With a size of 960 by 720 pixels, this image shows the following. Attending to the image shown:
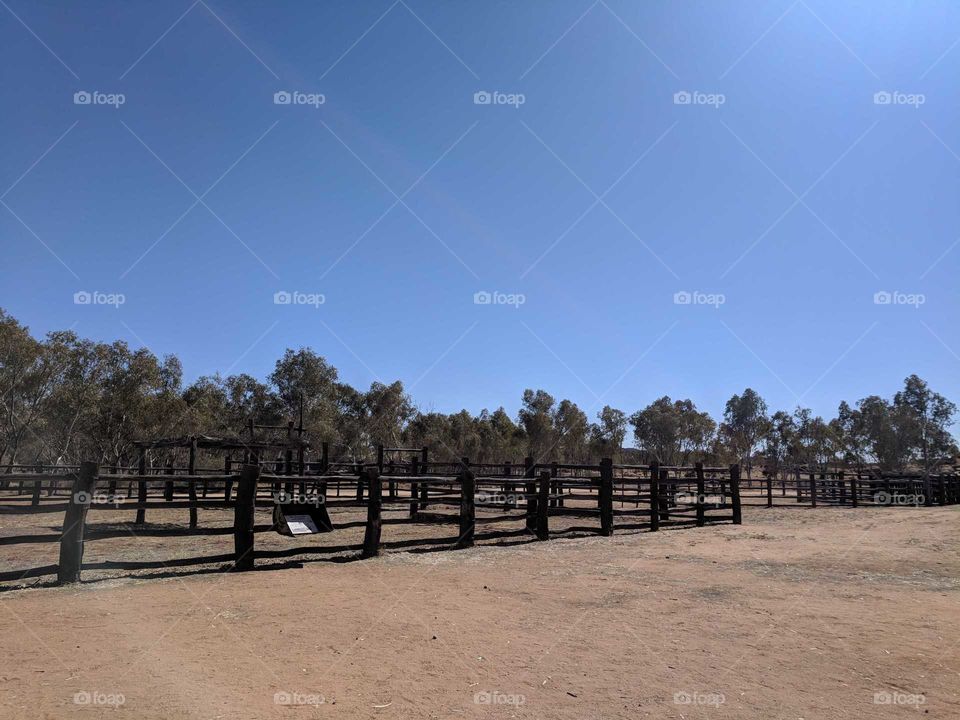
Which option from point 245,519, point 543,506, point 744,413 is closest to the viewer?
point 245,519

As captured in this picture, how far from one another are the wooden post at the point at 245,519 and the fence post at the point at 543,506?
20.0 ft

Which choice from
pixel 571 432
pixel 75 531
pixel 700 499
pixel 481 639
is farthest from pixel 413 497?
pixel 571 432

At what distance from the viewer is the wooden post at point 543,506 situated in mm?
13695

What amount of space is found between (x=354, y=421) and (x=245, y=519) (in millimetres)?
51258

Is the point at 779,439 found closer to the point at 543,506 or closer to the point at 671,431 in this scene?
the point at 671,431

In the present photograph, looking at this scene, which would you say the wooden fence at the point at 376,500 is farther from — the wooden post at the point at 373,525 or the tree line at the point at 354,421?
the tree line at the point at 354,421

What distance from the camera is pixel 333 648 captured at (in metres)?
5.71

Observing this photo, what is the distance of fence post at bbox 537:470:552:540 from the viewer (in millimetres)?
13695

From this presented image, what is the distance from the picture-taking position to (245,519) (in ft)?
31.4

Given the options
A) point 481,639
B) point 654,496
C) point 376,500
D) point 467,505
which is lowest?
point 481,639

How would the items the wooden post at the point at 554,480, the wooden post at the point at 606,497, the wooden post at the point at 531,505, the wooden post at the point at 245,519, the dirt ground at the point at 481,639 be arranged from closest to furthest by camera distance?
the dirt ground at the point at 481,639
the wooden post at the point at 245,519
the wooden post at the point at 531,505
the wooden post at the point at 606,497
the wooden post at the point at 554,480

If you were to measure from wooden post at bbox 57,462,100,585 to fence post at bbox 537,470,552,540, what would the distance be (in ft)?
26.8

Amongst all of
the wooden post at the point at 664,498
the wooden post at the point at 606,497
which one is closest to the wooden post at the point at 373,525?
the wooden post at the point at 606,497

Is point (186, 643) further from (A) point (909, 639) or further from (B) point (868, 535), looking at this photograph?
(B) point (868, 535)
